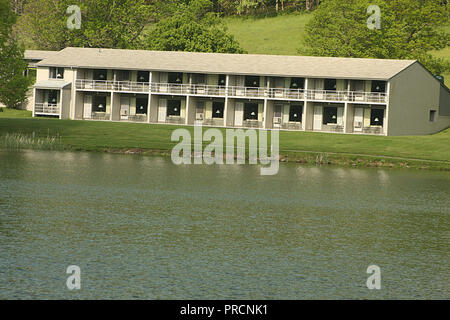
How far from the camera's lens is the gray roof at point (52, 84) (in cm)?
8074

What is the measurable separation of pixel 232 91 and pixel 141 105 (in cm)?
1054

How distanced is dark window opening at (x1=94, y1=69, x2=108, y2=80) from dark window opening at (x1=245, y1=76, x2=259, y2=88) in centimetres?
1552

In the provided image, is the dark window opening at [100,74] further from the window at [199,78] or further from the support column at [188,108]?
the support column at [188,108]

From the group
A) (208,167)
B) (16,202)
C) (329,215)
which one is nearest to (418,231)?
(329,215)

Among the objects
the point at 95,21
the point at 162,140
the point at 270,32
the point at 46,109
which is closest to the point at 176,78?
the point at 46,109

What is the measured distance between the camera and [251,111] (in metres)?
80.6

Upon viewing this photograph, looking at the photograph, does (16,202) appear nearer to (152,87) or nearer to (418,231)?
(418,231)

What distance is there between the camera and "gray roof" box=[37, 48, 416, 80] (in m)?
77.6

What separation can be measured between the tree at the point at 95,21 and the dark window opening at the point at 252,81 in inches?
1278

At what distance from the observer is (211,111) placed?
8162 centimetres

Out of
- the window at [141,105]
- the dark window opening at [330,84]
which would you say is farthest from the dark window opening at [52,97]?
the dark window opening at [330,84]

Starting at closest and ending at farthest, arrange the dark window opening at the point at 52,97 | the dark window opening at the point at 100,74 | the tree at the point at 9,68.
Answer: the tree at the point at 9,68, the dark window opening at the point at 100,74, the dark window opening at the point at 52,97

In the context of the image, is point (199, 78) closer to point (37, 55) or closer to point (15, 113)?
point (15, 113)
